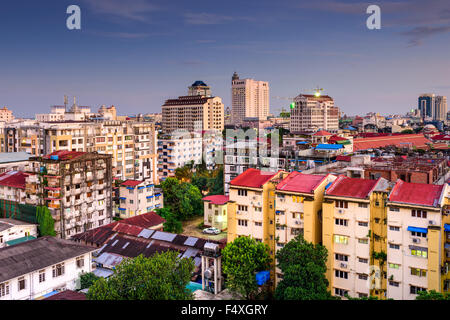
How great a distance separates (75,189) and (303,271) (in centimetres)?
1009

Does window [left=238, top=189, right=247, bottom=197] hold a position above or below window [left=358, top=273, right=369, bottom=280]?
above

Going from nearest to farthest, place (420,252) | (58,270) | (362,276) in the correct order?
(420,252) < (362,276) < (58,270)

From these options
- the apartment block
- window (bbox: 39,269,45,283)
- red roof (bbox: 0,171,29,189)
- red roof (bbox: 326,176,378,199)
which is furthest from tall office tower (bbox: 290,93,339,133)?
window (bbox: 39,269,45,283)

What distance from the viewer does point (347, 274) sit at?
30.1 ft

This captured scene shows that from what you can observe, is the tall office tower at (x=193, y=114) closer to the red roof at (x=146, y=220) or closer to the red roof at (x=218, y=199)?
the red roof at (x=218, y=199)

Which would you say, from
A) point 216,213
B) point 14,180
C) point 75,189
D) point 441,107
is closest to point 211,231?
point 216,213

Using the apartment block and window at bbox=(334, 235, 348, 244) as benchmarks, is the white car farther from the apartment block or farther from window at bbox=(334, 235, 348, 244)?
window at bbox=(334, 235, 348, 244)

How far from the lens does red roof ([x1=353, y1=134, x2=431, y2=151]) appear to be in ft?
103

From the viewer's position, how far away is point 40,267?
368 inches

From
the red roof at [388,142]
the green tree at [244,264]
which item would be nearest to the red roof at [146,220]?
the green tree at [244,264]

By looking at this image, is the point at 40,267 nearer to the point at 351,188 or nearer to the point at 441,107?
the point at 351,188

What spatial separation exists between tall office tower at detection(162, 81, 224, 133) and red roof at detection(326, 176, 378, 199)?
125 ft

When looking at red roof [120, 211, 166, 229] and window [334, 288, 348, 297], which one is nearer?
window [334, 288, 348, 297]

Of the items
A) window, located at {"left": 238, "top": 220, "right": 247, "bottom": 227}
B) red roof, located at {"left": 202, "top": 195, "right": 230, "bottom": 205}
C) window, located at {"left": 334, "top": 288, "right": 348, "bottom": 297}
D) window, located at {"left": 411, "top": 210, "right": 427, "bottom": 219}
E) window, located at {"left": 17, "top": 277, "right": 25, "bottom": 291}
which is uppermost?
window, located at {"left": 411, "top": 210, "right": 427, "bottom": 219}
